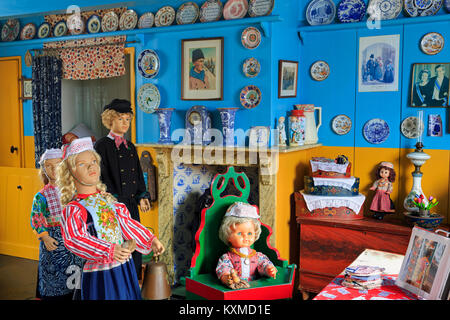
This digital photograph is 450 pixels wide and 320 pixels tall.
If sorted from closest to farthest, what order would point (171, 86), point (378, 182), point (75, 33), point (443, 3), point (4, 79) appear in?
point (443, 3), point (378, 182), point (171, 86), point (75, 33), point (4, 79)

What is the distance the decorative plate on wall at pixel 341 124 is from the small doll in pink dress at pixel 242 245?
169cm

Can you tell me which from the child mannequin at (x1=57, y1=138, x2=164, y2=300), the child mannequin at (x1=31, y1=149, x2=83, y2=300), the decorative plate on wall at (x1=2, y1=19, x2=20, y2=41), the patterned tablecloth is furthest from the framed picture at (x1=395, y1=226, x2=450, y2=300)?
the decorative plate on wall at (x1=2, y1=19, x2=20, y2=41)

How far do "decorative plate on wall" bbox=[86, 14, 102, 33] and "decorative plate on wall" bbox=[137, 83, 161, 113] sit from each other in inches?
32.7

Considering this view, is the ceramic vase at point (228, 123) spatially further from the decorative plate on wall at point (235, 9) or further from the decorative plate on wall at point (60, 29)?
the decorative plate on wall at point (60, 29)

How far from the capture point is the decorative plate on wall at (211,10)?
3.88 m

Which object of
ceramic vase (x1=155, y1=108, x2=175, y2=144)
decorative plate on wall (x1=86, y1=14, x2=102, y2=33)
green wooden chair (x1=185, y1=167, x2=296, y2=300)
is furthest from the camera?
decorative plate on wall (x1=86, y1=14, x2=102, y2=33)

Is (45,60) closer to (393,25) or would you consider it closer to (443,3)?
(393,25)

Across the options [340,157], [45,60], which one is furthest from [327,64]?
[45,60]

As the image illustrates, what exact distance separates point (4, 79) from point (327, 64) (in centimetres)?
Result: 366

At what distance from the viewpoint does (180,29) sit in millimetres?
4062

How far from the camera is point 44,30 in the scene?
504cm

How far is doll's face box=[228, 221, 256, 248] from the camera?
2.65 metres

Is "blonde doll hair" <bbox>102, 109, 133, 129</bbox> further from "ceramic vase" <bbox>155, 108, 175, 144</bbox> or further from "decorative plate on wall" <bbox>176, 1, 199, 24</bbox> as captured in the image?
"decorative plate on wall" <bbox>176, 1, 199, 24</bbox>

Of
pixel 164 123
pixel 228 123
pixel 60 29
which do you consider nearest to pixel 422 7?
pixel 228 123
